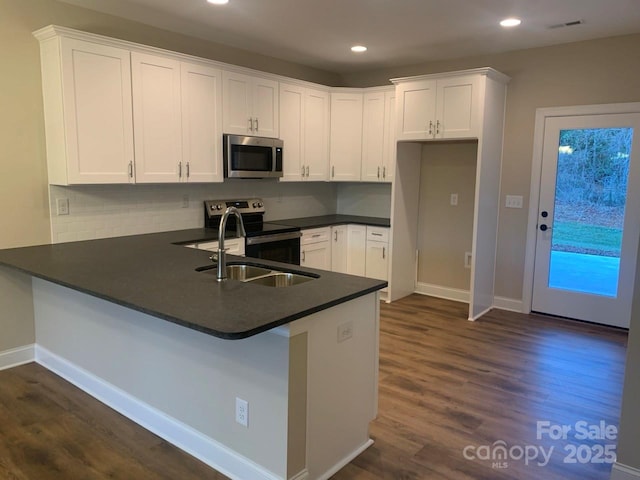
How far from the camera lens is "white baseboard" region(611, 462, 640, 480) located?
216cm

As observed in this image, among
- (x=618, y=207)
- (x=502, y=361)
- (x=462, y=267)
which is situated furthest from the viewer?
(x=462, y=267)

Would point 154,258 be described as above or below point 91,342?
above

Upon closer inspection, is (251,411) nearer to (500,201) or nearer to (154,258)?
(154,258)

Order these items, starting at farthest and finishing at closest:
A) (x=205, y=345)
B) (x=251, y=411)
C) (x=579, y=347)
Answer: (x=579, y=347) < (x=205, y=345) < (x=251, y=411)

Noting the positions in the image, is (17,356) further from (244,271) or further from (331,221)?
(331,221)

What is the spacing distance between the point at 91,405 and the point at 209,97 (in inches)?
104

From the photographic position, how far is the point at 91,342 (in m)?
3.06

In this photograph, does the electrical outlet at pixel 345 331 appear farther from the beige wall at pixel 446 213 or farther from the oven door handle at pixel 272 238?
the beige wall at pixel 446 213

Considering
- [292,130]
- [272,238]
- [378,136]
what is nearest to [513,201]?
[378,136]

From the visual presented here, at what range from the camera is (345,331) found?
2.34 metres

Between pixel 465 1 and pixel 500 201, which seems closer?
pixel 465 1

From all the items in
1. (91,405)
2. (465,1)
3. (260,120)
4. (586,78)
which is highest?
(465,1)

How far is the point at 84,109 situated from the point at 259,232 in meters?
1.77

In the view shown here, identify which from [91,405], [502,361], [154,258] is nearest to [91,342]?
[91,405]
